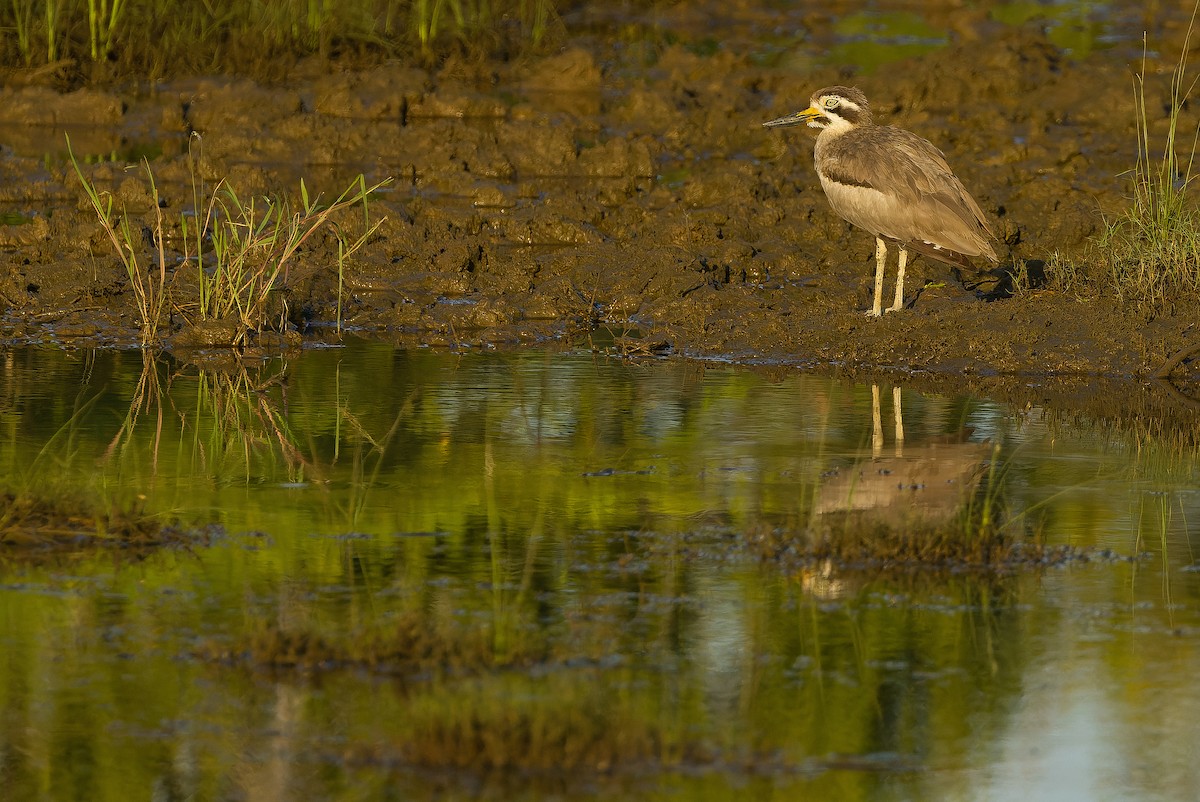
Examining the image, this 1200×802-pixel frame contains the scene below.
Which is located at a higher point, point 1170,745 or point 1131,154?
point 1131,154

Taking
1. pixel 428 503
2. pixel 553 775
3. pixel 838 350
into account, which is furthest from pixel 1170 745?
pixel 838 350

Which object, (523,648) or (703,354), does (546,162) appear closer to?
(703,354)

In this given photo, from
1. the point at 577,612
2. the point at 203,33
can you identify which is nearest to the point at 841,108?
the point at 577,612

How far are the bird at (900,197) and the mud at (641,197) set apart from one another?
0.43 meters

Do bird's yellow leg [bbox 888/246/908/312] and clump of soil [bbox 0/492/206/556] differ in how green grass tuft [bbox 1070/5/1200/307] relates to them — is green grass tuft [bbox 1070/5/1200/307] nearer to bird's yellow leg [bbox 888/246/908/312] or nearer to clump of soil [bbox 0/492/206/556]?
bird's yellow leg [bbox 888/246/908/312]

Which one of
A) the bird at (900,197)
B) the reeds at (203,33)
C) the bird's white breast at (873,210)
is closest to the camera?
the bird at (900,197)

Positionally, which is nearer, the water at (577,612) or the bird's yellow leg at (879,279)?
the water at (577,612)

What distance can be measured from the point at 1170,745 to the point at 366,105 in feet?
42.9

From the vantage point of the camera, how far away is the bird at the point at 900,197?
11.0m

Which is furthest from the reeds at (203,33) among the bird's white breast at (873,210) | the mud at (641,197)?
the bird's white breast at (873,210)

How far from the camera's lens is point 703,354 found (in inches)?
444

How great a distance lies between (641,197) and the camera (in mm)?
14773

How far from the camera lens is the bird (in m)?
11.0

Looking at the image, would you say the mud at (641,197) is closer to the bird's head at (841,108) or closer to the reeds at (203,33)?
the reeds at (203,33)
